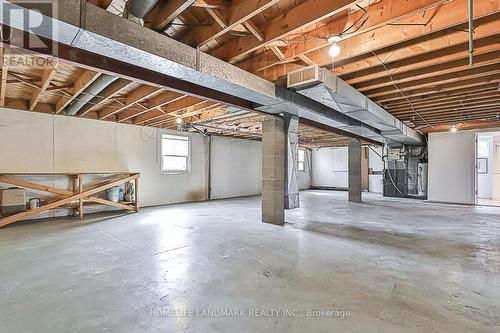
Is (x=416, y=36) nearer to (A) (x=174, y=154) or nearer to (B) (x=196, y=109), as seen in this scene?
(B) (x=196, y=109)

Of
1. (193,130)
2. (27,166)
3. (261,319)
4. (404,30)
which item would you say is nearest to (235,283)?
(261,319)

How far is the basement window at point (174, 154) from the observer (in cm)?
724

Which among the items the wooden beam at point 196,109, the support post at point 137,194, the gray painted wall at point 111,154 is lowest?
the support post at point 137,194

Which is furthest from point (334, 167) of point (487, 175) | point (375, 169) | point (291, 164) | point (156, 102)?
point (156, 102)

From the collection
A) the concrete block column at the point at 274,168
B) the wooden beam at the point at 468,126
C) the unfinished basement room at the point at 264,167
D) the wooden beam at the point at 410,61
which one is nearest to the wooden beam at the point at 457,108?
the unfinished basement room at the point at 264,167

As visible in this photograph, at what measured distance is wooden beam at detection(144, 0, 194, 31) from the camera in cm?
191

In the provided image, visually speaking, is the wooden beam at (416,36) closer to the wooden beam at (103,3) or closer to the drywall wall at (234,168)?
the wooden beam at (103,3)

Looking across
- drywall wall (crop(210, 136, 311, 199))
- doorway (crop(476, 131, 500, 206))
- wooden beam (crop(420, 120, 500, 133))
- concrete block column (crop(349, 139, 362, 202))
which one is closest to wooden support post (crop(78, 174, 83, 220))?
drywall wall (crop(210, 136, 311, 199))

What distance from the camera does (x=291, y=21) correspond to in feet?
7.25

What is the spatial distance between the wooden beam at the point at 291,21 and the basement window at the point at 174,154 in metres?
5.07

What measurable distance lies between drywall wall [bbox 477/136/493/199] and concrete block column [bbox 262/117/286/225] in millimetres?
8572

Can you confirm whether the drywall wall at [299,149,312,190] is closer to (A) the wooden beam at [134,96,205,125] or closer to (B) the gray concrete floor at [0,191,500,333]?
(B) the gray concrete floor at [0,191,500,333]

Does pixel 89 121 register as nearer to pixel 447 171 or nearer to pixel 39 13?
pixel 39 13

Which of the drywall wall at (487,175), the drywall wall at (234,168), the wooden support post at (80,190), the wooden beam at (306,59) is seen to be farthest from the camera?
the drywall wall at (234,168)
